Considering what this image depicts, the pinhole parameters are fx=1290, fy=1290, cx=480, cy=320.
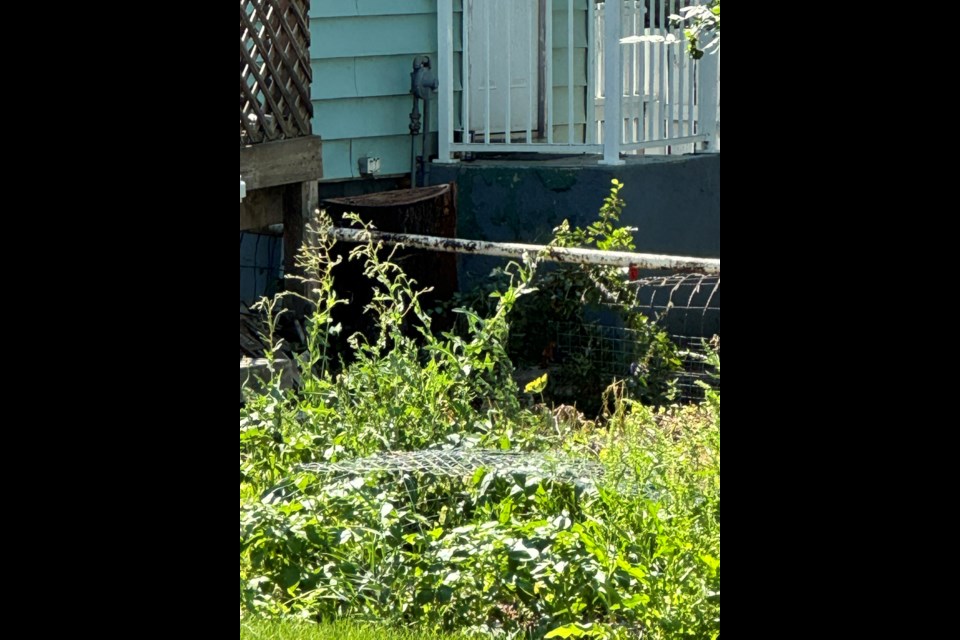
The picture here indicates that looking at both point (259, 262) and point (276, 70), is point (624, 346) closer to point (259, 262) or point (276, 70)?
point (276, 70)

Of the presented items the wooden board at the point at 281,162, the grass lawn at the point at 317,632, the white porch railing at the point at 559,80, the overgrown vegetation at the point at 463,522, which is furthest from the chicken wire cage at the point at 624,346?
the grass lawn at the point at 317,632

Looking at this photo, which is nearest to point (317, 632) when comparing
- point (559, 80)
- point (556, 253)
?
point (556, 253)

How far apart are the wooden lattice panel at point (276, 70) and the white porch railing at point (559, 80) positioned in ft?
5.18

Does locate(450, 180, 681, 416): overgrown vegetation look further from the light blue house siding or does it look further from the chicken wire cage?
the light blue house siding

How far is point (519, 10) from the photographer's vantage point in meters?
9.84

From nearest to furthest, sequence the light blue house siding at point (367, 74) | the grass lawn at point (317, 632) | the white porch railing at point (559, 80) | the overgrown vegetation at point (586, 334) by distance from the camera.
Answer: the grass lawn at point (317, 632) → the overgrown vegetation at point (586, 334) → the light blue house siding at point (367, 74) → the white porch railing at point (559, 80)

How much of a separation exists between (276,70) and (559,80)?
3033 mm

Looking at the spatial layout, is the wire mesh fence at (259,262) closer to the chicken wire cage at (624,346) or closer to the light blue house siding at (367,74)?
the light blue house siding at (367,74)

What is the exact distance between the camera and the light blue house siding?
28.9ft

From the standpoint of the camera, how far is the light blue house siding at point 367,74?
880cm

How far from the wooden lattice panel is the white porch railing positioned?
5.18 ft

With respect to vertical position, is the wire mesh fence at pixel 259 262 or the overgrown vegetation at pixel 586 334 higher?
the wire mesh fence at pixel 259 262
